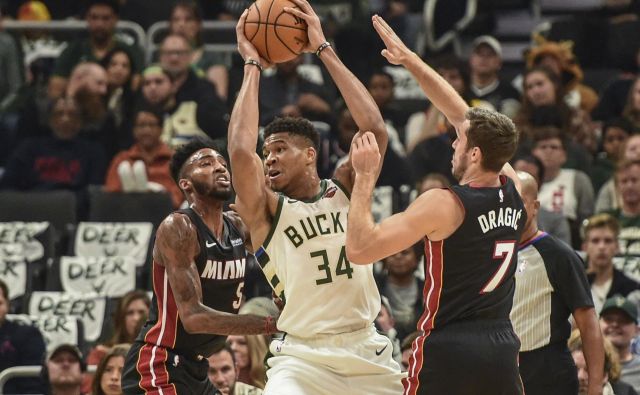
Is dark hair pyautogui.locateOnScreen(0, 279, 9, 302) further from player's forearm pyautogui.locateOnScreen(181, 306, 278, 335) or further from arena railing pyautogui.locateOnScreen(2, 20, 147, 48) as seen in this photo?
arena railing pyautogui.locateOnScreen(2, 20, 147, 48)

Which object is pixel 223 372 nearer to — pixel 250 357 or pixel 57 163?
pixel 250 357

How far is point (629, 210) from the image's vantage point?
12.0 meters

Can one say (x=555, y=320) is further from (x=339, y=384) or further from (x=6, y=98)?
(x=6, y=98)

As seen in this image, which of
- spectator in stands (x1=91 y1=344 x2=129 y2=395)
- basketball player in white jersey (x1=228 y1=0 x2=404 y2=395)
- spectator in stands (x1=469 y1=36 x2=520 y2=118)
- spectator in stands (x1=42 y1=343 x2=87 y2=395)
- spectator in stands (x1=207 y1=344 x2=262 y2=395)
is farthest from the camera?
spectator in stands (x1=469 y1=36 x2=520 y2=118)

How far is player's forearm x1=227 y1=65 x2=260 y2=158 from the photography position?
22.6ft

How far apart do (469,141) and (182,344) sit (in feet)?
6.76

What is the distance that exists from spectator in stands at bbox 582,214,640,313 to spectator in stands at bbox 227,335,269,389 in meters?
2.73

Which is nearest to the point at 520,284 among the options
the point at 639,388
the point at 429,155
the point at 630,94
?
the point at 639,388

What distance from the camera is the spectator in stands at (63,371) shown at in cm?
1014

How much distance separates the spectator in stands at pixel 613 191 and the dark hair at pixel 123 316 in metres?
4.36

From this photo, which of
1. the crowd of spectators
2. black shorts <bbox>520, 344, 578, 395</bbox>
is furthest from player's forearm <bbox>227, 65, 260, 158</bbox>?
the crowd of spectators

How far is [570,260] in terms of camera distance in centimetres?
790

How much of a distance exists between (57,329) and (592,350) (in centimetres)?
510

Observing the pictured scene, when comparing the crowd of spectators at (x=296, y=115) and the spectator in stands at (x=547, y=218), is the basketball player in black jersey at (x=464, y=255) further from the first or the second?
the spectator in stands at (x=547, y=218)
